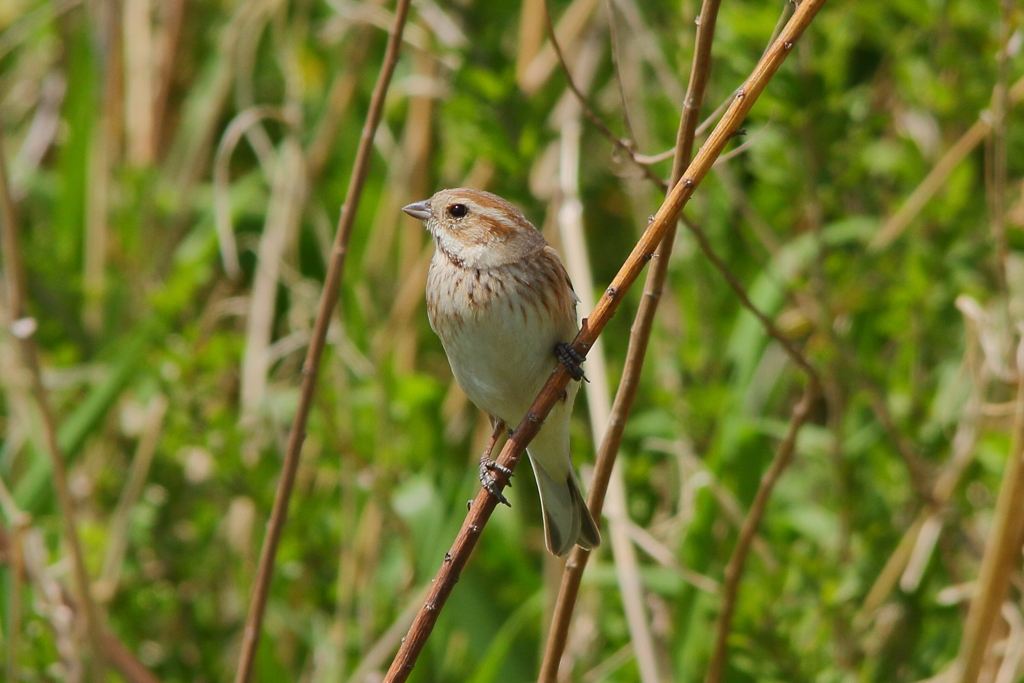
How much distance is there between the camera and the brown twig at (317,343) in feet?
6.95

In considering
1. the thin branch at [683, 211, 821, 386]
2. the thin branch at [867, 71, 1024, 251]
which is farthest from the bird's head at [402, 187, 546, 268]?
the thin branch at [867, 71, 1024, 251]

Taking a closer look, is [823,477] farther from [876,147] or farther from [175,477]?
[175,477]

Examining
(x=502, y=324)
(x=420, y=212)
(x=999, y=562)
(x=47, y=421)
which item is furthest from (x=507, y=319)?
(x=999, y=562)

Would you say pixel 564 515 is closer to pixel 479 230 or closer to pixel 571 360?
pixel 571 360

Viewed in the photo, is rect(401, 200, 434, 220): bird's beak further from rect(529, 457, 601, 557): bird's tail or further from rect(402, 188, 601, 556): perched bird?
rect(529, 457, 601, 557): bird's tail

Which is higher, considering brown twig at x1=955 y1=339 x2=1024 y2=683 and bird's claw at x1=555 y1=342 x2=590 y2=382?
bird's claw at x1=555 y1=342 x2=590 y2=382

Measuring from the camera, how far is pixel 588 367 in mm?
2980

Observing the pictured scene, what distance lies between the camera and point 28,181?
15.8ft

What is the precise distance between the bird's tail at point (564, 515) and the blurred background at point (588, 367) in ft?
0.77

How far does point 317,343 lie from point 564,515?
0.73 meters

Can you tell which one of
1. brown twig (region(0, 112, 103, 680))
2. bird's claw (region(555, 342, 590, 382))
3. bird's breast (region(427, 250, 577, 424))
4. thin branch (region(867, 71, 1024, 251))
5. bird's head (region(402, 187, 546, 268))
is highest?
thin branch (region(867, 71, 1024, 251))

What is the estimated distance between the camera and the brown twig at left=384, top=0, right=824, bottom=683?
5.36 feet

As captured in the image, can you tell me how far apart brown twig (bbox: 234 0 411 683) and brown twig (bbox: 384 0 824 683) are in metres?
0.57

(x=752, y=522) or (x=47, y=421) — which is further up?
(x=752, y=522)
